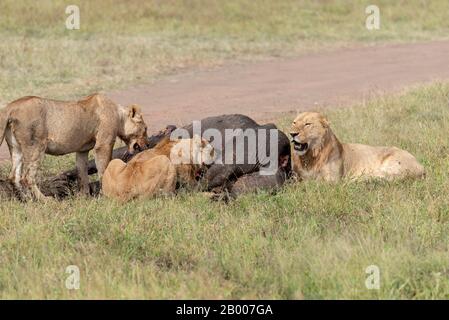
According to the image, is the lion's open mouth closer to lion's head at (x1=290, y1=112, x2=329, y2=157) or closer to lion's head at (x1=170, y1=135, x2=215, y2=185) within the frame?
lion's head at (x1=290, y1=112, x2=329, y2=157)

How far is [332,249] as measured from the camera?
6.03 meters

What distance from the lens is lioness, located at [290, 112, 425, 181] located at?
807 centimetres

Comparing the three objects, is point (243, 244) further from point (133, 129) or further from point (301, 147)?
point (133, 129)

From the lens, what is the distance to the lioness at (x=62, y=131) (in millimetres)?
7777

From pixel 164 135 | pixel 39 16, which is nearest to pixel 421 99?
pixel 164 135

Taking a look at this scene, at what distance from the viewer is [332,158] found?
8227 millimetres

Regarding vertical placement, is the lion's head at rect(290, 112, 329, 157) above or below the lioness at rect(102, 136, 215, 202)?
above

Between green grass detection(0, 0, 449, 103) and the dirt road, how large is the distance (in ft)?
2.09

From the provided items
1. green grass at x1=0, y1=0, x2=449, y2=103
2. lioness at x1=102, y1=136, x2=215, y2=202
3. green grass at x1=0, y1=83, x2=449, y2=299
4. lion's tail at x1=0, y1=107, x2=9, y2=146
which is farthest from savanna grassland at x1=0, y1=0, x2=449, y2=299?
green grass at x1=0, y1=0, x2=449, y2=103

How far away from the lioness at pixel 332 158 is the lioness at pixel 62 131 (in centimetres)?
153

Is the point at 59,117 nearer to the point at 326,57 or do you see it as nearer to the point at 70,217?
the point at 70,217

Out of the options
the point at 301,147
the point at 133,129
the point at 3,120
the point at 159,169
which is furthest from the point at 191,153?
the point at 3,120

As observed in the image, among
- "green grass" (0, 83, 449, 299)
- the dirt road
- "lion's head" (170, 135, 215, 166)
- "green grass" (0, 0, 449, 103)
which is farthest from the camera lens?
"green grass" (0, 0, 449, 103)

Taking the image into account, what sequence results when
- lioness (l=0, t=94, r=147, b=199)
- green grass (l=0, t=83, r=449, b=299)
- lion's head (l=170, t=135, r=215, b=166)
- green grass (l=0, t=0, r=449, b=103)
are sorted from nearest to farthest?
green grass (l=0, t=83, r=449, b=299), lioness (l=0, t=94, r=147, b=199), lion's head (l=170, t=135, r=215, b=166), green grass (l=0, t=0, r=449, b=103)
